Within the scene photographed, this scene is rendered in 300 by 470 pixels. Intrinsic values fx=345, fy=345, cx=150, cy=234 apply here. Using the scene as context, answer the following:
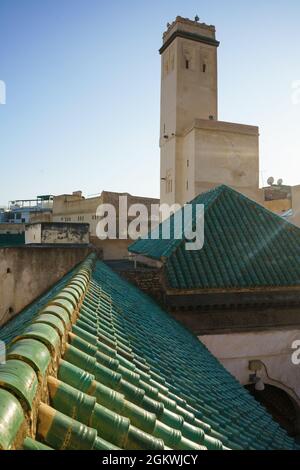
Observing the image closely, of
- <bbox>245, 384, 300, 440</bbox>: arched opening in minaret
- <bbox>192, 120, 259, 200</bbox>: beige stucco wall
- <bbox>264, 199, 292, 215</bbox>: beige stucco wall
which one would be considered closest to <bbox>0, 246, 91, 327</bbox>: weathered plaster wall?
<bbox>245, 384, 300, 440</bbox>: arched opening in minaret

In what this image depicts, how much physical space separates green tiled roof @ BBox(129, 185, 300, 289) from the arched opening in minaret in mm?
2784

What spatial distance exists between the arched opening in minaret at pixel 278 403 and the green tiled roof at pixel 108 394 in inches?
176

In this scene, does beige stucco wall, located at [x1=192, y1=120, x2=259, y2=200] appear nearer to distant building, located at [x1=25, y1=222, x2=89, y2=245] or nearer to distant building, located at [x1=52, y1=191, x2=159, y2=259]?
distant building, located at [x1=52, y1=191, x2=159, y2=259]

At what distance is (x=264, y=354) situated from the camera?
27.1 ft

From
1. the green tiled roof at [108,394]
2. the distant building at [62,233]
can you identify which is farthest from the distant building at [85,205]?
the green tiled roof at [108,394]

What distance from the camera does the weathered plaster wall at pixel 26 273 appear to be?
824 centimetres

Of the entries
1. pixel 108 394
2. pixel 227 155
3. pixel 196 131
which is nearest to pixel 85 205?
pixel 196 131

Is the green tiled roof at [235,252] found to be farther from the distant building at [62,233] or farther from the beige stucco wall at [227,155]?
the beige stucco wall at [227,155]

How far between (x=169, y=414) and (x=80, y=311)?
154 centimetres

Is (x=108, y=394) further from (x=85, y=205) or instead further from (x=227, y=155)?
(x=85, y=205)

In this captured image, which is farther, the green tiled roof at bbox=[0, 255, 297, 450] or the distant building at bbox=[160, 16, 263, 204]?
the distant building at bbox=[160, 16, 263, 204]

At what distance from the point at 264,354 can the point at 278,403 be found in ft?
4.79

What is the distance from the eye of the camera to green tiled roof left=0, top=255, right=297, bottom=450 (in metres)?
1.62

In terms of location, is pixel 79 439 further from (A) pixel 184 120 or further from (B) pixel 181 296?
(A) pixel 184 120
